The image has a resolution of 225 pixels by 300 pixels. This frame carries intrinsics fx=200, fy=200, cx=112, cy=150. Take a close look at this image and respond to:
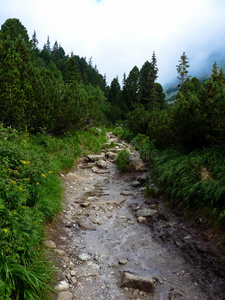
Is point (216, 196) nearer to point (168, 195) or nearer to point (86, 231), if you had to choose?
point (168, 195)

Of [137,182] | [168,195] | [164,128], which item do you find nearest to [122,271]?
[168,195]

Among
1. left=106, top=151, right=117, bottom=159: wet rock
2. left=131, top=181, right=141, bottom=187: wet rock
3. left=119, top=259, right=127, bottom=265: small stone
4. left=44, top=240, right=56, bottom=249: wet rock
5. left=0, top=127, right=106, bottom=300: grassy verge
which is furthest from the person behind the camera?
left=106, top=151, right=117, bottom=159: wet rock

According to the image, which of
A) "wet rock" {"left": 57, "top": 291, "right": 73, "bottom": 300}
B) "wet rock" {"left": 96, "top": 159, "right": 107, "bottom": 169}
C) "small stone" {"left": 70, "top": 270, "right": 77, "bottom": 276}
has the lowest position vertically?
"small stone" {"left": 70, "top": 270, "right": 77, "bottom": 276}

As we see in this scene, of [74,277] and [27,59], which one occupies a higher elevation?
[27,59]

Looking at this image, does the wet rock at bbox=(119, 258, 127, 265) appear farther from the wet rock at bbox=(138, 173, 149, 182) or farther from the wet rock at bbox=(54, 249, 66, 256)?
the wet rock at bbox=(138, 173, 149, 182)

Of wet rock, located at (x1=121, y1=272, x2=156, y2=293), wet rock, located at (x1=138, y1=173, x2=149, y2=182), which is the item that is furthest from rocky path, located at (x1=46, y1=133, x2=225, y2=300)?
wet rock, located at (x1=138, y1=173, x2=149, y2=182)

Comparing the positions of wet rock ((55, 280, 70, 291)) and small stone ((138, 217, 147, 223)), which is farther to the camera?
small stone ((138, 217, 147, 223))

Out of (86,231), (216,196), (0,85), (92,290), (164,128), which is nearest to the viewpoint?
(92,290)

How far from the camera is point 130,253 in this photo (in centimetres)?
388

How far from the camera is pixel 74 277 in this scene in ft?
10.3

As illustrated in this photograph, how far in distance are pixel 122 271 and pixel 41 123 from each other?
7155 mm

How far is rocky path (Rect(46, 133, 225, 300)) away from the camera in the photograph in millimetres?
2969

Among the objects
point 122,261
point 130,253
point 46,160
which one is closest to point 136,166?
Answer: point 46,160

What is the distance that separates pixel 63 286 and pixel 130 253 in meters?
1.46
